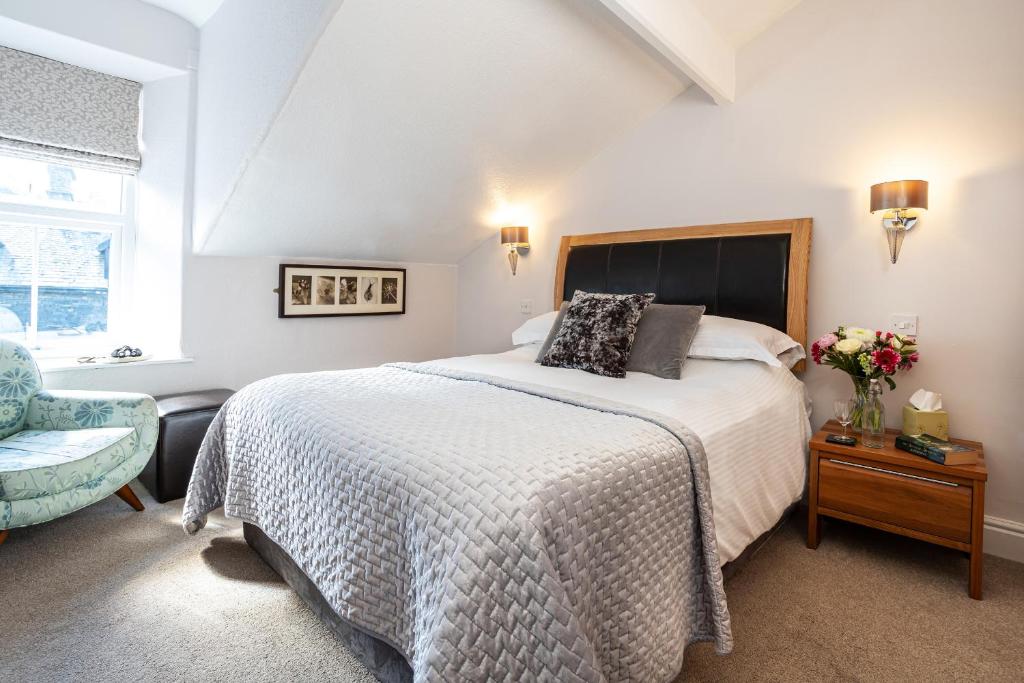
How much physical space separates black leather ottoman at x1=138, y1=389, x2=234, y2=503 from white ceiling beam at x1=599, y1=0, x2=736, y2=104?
103 inches

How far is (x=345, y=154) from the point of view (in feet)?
9.15

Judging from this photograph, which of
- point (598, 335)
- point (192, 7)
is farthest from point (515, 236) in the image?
point (192, 7)

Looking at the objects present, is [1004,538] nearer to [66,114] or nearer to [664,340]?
[664,340]

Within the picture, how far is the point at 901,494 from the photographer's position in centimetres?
210

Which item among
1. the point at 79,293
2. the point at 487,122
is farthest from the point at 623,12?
the point at 79,293

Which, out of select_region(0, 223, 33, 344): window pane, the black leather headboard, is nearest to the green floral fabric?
select_region(0, 223, 33, 344): window pane

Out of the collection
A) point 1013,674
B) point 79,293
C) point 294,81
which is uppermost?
point 294,81

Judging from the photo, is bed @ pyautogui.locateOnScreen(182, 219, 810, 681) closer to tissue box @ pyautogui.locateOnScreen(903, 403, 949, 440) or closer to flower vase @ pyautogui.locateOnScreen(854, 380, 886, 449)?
flower vase @ pyautogui.locateOnScreen(854, 380, 886, 449)

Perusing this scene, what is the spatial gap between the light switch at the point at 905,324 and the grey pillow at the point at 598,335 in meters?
1.08

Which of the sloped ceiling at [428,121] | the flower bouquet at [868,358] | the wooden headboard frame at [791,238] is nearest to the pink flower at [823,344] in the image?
the flower bouquet at [868,358]

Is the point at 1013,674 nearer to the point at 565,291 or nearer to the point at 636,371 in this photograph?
the point at 636,371

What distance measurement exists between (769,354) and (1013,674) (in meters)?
1.25

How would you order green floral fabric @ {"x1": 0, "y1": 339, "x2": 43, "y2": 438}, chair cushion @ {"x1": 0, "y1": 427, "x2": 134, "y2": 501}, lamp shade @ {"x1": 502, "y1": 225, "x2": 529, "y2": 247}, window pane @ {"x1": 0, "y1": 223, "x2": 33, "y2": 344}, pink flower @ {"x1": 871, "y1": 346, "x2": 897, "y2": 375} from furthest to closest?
lamp shade @ {"x1": 502, "y1": 225, "x2": 529, "y2": 247} < window pane @ {"x1": 0, "y1": 223, "x2": 33, "y2": 344} < green floral fabric @ {"x1": 0, "y1": 339, "x2": 43, "y2": 438} < pink flower @ {"x1": 871, "y1": 346, "x2": 897, "y2": 375} < chair cushion @ {"x1": 0, "y1": 427, "x2": 134, "y2": 501}

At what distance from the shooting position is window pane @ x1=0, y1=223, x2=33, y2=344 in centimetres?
286
